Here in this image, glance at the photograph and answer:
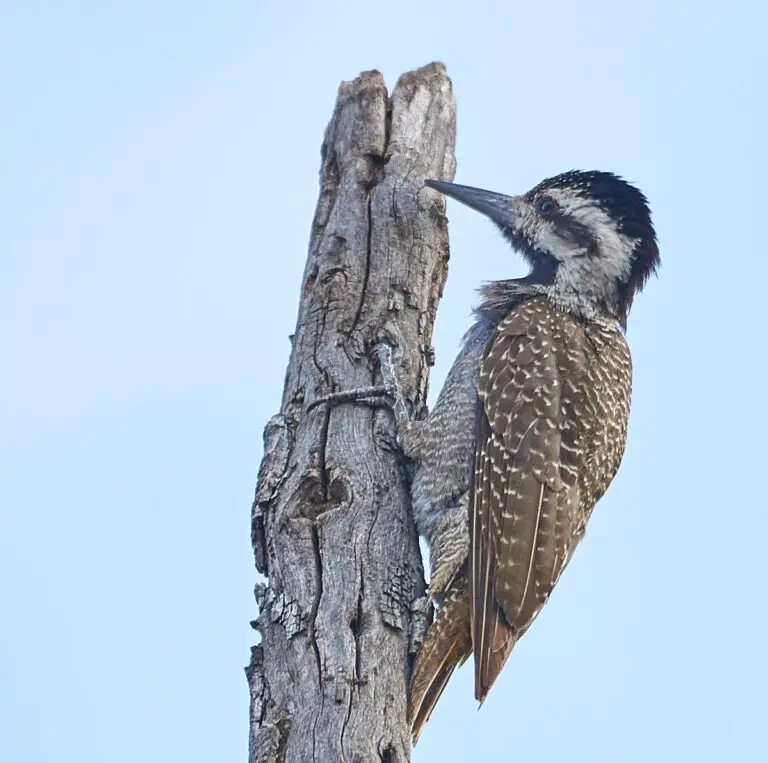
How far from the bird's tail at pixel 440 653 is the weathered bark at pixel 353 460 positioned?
8 cm

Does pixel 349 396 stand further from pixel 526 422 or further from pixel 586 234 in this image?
pixel 586 234

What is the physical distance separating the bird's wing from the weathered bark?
38cm

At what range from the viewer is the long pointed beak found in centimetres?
662

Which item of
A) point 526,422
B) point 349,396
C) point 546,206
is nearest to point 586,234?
point 546,206

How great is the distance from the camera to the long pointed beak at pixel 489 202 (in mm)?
6617

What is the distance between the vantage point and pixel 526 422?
19.5 feet

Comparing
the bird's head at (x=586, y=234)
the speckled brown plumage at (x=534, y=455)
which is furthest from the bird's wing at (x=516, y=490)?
the bird's head at (x=586, y=234)

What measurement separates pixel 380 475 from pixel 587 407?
4.42 ft

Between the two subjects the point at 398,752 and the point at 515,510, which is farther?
the point at 515,510

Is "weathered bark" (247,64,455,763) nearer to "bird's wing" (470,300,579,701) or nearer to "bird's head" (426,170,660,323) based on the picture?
"bird's wing" (470,300,579,701)

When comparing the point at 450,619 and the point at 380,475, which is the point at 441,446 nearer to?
the point at 380,475

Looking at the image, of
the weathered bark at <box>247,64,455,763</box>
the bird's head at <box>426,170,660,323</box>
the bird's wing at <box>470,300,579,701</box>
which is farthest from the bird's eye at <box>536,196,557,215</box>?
the bird's wing at <box>470,300,579,701</box>

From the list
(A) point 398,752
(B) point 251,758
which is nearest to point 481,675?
(A) point 398,752

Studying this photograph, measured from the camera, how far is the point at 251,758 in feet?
14.2
